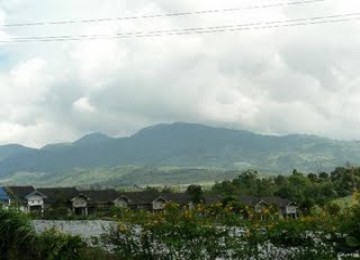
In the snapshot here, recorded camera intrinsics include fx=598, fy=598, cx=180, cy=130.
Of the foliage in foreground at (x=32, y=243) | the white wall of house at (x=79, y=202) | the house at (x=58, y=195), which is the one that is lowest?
the foliage in foreground at (x=32, y=243)

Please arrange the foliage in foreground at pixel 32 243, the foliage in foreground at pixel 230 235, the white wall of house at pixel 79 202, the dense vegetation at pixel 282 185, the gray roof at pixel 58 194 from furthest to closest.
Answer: the gray roof at pixel 58 194, the white wall of house at pixel 79 202, the dense vegetation at pixel 282 185, the foliage in foreground at pixel 32 243, the foliage in foreground at pixel 230 235

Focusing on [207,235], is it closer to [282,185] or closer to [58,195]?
[282,185]

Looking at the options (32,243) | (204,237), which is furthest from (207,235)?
(32,243)

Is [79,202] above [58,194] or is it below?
below

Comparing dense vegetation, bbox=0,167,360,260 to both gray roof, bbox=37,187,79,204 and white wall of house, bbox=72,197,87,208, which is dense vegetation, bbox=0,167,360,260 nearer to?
white wall of house, bbox=72,197,87,208

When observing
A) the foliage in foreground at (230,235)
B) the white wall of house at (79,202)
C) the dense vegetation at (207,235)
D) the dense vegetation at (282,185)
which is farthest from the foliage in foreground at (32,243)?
the white wall of house at (79,202)

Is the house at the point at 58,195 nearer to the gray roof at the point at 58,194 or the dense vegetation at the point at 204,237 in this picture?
the gray roof at the point at 58,194

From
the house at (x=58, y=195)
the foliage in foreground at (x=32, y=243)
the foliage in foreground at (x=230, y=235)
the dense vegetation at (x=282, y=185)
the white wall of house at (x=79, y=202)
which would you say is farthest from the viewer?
the house at (x=58, y=195)

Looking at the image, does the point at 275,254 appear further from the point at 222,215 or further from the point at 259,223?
the point at 222,215

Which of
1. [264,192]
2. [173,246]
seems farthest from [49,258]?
[264,192]

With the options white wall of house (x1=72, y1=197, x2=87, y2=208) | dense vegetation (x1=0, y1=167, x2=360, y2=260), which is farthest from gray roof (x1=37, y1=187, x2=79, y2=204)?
dense vegetation (x1=0, y1=167, x2=360, y2=260)

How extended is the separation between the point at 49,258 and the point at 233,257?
12.7 ft

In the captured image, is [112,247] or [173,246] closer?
[173,246]

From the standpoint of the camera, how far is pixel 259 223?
→ 8.29m
